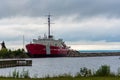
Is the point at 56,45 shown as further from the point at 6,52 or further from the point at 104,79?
the point at 104,79

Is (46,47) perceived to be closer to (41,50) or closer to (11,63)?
(41,50)

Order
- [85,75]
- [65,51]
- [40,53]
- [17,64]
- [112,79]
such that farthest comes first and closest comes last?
[65,51]
[40,53]
[17,64]
[85,75]
[112,79]

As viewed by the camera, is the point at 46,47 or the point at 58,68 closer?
the point at 58,68

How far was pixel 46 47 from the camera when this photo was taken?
529 ft

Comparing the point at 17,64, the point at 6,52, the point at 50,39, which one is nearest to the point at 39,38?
the point at 50,39

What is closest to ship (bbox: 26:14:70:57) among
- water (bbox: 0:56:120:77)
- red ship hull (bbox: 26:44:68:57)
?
red ship hull (bbox: 26:44:68:57)

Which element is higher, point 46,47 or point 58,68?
point 46,47

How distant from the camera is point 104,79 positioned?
1067 inches

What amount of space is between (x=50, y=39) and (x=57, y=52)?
8.18m

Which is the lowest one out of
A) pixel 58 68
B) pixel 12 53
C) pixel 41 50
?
pixel 58 68

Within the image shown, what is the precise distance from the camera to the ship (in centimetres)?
16188

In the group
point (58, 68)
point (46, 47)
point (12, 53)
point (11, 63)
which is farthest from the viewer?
point (12, 53)

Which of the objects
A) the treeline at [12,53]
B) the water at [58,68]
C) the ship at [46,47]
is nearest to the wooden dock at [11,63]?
the water at [58,68]

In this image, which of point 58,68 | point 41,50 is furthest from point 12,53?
point 58,68
